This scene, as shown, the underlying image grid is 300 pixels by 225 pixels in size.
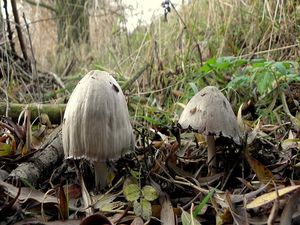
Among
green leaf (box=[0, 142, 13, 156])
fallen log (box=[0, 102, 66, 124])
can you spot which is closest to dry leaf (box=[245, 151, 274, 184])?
green leaf (box=[0, 142, 13, 156])

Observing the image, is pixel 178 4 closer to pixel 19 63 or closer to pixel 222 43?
pixel 222 43

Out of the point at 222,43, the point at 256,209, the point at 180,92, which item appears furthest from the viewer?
the point at 222,43

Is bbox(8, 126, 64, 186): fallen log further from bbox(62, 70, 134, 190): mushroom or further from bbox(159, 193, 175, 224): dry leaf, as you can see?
bbox(159, 193, 175, 224): dry leaf

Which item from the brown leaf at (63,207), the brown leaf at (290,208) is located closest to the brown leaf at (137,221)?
the brown leaf at (63,207)

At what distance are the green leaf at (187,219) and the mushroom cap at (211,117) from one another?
1.02 ft

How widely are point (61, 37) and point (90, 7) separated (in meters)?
0.64

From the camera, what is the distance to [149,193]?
129cm

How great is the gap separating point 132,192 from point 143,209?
8 cm

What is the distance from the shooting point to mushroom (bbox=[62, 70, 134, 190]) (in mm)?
1288

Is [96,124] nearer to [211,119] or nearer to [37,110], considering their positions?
[211,119]

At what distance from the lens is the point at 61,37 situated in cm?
566

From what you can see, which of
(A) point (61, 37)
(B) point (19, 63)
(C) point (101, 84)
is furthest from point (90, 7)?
(C) point (101, 84)

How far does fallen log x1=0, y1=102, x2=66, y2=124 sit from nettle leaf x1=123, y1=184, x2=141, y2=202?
989 millimetres

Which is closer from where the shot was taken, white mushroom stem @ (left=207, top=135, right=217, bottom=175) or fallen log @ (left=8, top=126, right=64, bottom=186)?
fallen log @ (left=8, top=126, right=64, bottom=186)
